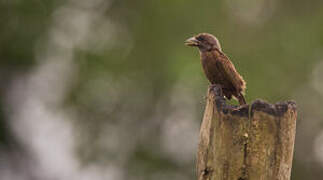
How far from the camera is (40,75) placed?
20.2 meters

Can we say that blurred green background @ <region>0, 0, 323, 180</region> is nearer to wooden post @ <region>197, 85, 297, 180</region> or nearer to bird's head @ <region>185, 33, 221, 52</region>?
bird's head @ <region>185, 33, 221, 52</region>

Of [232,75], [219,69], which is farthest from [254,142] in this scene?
[219,69]

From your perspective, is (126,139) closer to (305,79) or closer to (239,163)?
(305,79)

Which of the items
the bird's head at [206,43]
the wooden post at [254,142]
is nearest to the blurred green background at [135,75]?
the bird's head at [206,43]

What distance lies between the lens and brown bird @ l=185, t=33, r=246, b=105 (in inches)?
294

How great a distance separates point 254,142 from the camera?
4.91 meters

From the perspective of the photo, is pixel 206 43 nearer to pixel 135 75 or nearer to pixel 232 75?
pixel 232 75

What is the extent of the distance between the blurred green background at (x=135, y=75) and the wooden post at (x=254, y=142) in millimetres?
12916

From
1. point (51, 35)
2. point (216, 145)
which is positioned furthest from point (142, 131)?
point (216, 145)

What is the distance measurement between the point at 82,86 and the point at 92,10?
208cm

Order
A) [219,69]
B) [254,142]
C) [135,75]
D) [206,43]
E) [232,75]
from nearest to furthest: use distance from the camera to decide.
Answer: [254,142] < [232,75] < [219,69] < [206,43] < [135,75]

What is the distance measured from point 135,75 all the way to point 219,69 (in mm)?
12226

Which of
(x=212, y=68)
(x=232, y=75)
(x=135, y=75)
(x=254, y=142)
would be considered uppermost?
(x=135, y=75)

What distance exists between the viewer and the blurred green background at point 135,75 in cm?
1877
